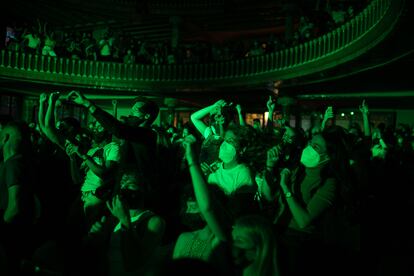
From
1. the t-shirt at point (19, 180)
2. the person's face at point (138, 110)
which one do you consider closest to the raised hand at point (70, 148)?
the t-shirt at point (19, 180)

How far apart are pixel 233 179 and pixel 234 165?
0.40 ft

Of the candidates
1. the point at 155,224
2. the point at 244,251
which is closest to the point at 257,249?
the point at 244,251

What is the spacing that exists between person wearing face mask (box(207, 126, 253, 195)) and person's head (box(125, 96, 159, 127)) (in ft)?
2.61

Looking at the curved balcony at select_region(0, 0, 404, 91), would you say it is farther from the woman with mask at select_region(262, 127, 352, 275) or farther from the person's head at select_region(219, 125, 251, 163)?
the person's head at select_region(219, 125, 251, 163)

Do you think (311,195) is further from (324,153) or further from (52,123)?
(52,123)

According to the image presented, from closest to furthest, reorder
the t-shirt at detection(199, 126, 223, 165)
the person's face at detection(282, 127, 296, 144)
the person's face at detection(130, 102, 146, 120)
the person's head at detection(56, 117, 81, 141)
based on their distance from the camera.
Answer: the person's face at detection(130, 102, 146, 120)
the t-shirt at detection(199, 126, 223, 165)
the person's face at detection(282, 127, 296, 144)
the person's head at detection(56, 117, 81, 141)

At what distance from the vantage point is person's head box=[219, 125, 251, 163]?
10.2 ft

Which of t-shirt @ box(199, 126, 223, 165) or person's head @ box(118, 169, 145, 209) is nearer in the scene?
person's head @ box(118, 169, 145, 209)

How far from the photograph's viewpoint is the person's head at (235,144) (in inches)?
123

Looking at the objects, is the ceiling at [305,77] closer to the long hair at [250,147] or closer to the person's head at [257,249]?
the long hair at [250,147]

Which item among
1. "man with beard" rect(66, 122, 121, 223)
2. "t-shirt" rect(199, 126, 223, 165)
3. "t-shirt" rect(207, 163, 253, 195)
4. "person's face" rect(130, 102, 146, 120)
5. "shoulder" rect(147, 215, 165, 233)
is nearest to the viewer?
"shoulder" rect(147, 215, 165, 233)

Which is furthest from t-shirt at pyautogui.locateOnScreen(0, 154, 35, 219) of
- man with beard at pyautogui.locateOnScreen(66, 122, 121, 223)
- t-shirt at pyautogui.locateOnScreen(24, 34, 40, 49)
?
t-shirt at pyautogui.locateOnScreen(24, 34, 40, 49)

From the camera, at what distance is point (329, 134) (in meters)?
3.25

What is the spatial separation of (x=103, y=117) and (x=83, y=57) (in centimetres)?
1566
